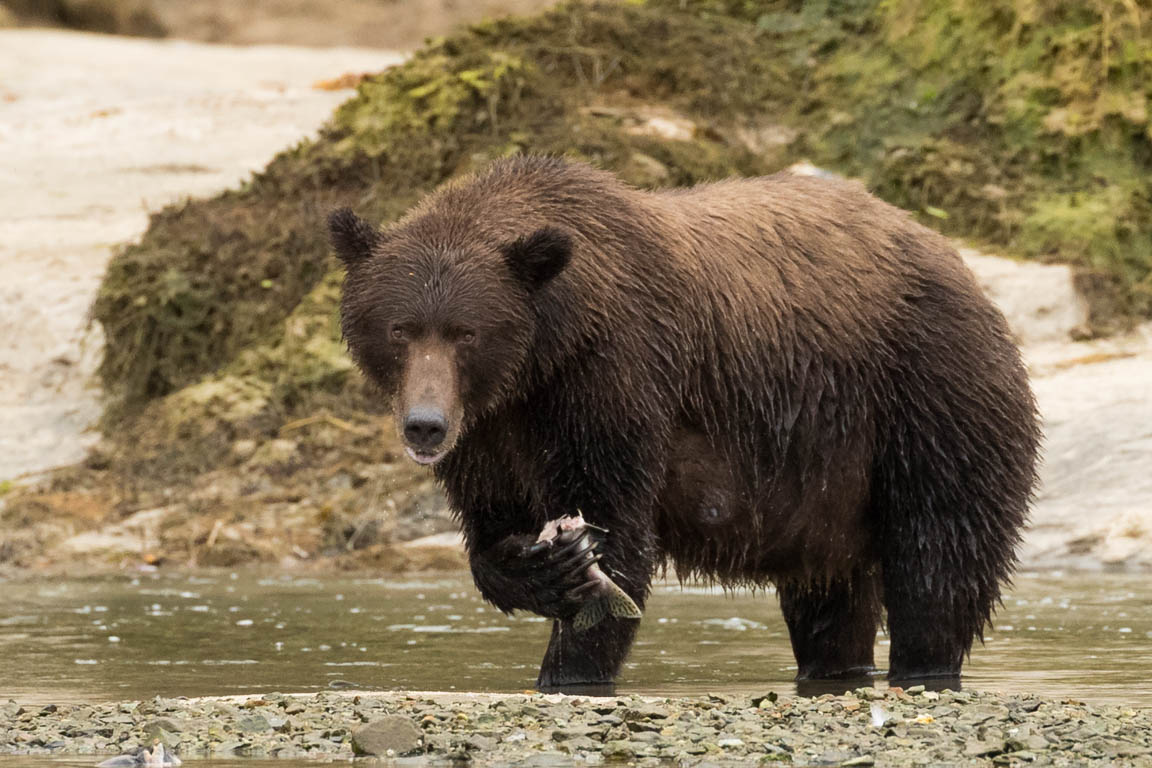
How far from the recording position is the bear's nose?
711 cm

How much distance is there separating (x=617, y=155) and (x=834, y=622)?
956 centimetres

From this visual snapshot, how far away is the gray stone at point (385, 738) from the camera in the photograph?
5812 millimetres

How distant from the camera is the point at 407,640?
32.3 feet

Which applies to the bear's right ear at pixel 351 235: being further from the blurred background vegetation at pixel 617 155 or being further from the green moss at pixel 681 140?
the green moss at pixel 681 140

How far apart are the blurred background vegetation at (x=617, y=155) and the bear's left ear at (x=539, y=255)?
8354mm

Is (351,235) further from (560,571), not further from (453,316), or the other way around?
(560,571)

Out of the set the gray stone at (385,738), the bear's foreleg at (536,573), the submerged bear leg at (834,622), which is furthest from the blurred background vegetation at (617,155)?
the gray stone at (385,738)

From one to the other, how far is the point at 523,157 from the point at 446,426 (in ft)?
5.06

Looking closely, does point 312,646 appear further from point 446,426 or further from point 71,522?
point 71,522

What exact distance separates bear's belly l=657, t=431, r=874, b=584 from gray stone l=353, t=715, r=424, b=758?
7.70 ft

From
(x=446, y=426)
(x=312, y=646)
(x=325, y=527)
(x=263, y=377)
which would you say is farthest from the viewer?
(x=263, y=377)

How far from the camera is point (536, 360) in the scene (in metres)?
7.48

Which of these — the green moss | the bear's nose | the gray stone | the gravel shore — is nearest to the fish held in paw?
the bear's nose

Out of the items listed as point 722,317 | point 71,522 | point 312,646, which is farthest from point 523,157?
point 71,522
